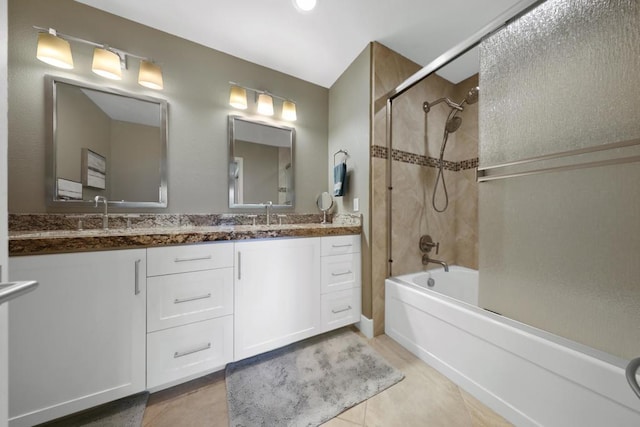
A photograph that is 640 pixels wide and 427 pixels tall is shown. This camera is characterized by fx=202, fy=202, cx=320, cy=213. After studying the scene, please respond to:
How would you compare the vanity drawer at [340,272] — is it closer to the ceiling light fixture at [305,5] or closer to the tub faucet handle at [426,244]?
the tub faucet handle at [426,244]

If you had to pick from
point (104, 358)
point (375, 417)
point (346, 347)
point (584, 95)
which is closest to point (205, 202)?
point (104, 358)

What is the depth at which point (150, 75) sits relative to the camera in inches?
56.0

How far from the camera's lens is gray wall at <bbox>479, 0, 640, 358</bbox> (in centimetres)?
77

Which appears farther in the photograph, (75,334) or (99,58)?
(99,58)

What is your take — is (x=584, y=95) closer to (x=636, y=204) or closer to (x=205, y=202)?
(x=636, y=204)

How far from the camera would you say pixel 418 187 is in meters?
1.87

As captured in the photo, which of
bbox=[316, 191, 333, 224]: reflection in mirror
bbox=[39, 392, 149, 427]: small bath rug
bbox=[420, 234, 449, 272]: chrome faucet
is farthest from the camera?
bbox=[316, 191, 333, 224]: reflection in mirror

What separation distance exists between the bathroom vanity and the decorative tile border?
0.79m

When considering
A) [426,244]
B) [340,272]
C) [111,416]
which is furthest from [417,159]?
[111,416]

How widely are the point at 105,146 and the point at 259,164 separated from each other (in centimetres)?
101

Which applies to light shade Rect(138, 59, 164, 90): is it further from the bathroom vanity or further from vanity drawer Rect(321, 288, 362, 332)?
vanity drawer Rect(321, 288, 362, 332)

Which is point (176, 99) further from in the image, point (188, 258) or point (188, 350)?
point (188, 350)

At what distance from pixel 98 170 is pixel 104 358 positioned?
1135mm

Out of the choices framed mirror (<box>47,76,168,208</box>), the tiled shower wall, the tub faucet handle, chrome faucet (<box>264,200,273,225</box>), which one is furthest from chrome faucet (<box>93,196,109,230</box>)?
the tub faucet handle
